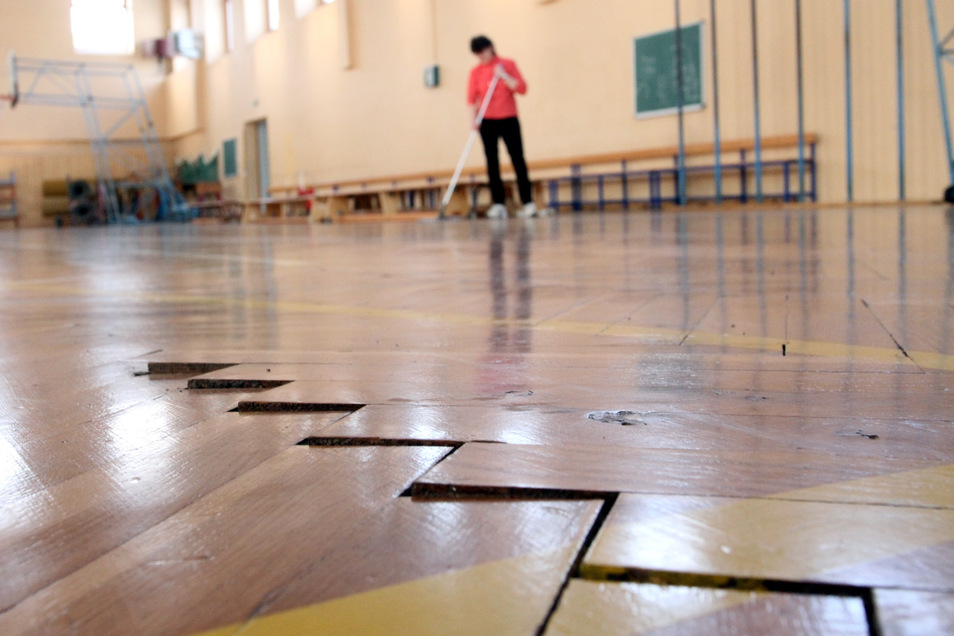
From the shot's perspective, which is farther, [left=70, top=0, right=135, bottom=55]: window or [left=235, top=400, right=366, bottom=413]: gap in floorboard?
[left=70, top=0, right=135, bottom=55]: window

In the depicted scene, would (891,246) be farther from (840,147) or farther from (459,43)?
(459,43)

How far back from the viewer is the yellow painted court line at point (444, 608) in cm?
40

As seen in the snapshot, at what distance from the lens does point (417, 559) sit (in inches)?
18.6

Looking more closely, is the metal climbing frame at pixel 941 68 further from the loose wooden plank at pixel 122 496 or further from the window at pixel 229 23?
the window at pixel 229 23

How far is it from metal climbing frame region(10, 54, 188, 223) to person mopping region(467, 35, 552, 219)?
536 inches

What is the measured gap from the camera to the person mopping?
8.60 meters

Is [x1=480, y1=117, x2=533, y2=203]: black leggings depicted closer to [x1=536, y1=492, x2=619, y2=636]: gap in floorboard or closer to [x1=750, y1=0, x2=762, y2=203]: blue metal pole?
[x1=750, y1=0, x2=762, y2=203]: blue metal pole

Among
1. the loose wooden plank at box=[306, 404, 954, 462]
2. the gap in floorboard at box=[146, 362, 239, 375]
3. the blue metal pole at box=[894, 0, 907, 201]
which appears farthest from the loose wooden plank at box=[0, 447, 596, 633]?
the blue metal pole at box=[894, 0, 907, 201]

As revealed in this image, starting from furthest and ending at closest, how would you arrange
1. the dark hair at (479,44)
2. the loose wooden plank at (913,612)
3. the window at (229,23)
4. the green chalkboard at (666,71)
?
1. the window at (229,23)
2. the green chalkboard at (666,71)
3. the dark hair at (479,44)
4. the loose wooden plank at (913,612)

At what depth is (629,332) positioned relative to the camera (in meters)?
1.35

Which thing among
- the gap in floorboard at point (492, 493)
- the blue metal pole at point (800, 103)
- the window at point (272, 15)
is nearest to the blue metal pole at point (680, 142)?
the blue metal pole at point (800, 103)

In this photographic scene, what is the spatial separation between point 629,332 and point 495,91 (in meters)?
→ 7.69

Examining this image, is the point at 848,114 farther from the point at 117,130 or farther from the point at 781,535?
the point at 117,130

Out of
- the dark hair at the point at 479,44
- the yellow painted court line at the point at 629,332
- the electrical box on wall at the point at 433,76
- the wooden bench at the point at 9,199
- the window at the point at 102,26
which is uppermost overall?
the window at the point at 102,26
